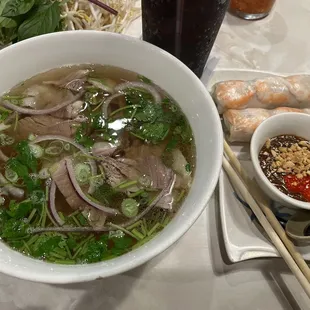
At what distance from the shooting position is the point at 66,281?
953 mm

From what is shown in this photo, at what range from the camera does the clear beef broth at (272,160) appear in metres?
1.48

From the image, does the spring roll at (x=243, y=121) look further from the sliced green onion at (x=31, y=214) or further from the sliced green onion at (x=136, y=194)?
the sliced green onion at (x=31, y=214)

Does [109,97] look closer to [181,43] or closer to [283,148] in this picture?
[181,43]

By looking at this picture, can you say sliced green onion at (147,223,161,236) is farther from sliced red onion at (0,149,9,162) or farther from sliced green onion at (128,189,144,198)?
sliced red onion at (0,149,9,162)

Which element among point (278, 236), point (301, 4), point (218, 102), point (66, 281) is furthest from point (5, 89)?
point (301, 4)

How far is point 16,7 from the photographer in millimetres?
1661

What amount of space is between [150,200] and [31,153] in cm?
44

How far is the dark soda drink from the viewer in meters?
1.44

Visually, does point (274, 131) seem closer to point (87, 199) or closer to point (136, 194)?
point (136, 194)

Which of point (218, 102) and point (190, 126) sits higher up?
point (190, 126)

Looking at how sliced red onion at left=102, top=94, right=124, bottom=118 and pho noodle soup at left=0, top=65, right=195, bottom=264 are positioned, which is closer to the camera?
pho noodle soup at left=0, top=65, right=195, bottom=264

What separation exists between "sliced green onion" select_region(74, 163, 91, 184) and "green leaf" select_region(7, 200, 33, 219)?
17cm

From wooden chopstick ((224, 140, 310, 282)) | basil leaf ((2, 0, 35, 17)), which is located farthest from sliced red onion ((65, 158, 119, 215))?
basil leaf ((2, 0, 35, 17))

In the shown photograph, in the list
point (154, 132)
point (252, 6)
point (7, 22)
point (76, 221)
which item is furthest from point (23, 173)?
point (252, 6)
